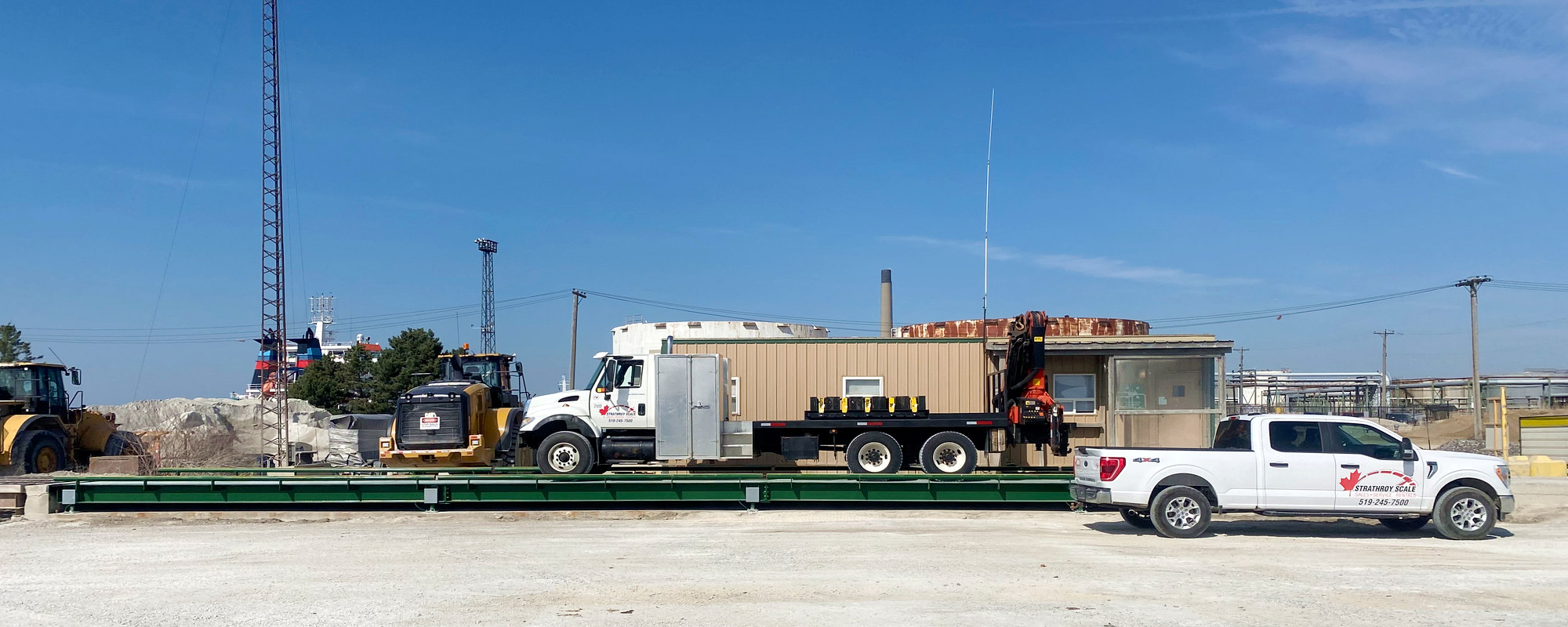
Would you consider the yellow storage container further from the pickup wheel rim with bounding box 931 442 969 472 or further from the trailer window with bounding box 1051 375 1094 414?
the pickup wheel rim with bounding box 931 442 969 472

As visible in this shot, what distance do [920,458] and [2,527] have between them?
1382 cm

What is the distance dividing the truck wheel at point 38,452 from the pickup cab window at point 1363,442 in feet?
85.9

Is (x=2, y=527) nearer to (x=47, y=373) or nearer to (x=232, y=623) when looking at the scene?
(x=232, y=623)

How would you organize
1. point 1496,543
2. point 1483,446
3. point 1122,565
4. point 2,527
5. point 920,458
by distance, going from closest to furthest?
point 1122,565
point 1496,543
point 2,527
point 920,458
point 1483,446

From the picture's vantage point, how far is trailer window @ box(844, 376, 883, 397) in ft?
67.8

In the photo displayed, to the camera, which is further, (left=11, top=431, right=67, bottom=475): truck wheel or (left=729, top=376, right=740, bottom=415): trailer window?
(left=11, top=431, right=67, bottom=475): truck wheel

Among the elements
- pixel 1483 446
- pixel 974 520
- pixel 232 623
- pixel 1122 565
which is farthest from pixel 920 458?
pixel 1483 446

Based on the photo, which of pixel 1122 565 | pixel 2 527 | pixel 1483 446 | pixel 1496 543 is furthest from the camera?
pixel 1483 446

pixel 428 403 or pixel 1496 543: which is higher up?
pixel 428 403

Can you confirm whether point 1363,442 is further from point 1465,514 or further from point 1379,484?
point 1465,514

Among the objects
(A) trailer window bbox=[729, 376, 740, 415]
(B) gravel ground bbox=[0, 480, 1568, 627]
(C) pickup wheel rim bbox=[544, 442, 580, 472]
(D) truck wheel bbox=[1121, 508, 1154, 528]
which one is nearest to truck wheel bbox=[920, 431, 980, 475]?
(B) gravel ground bbox=[0, 480, 1568, 627]

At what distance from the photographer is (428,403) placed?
2075 centimetres

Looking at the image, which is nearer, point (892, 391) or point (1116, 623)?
point (1116, 623)

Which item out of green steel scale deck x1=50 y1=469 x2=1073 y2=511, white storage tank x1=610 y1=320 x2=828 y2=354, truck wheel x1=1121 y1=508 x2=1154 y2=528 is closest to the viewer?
truck wheel x1=1121 y1=508 x2=1154 y2=528
